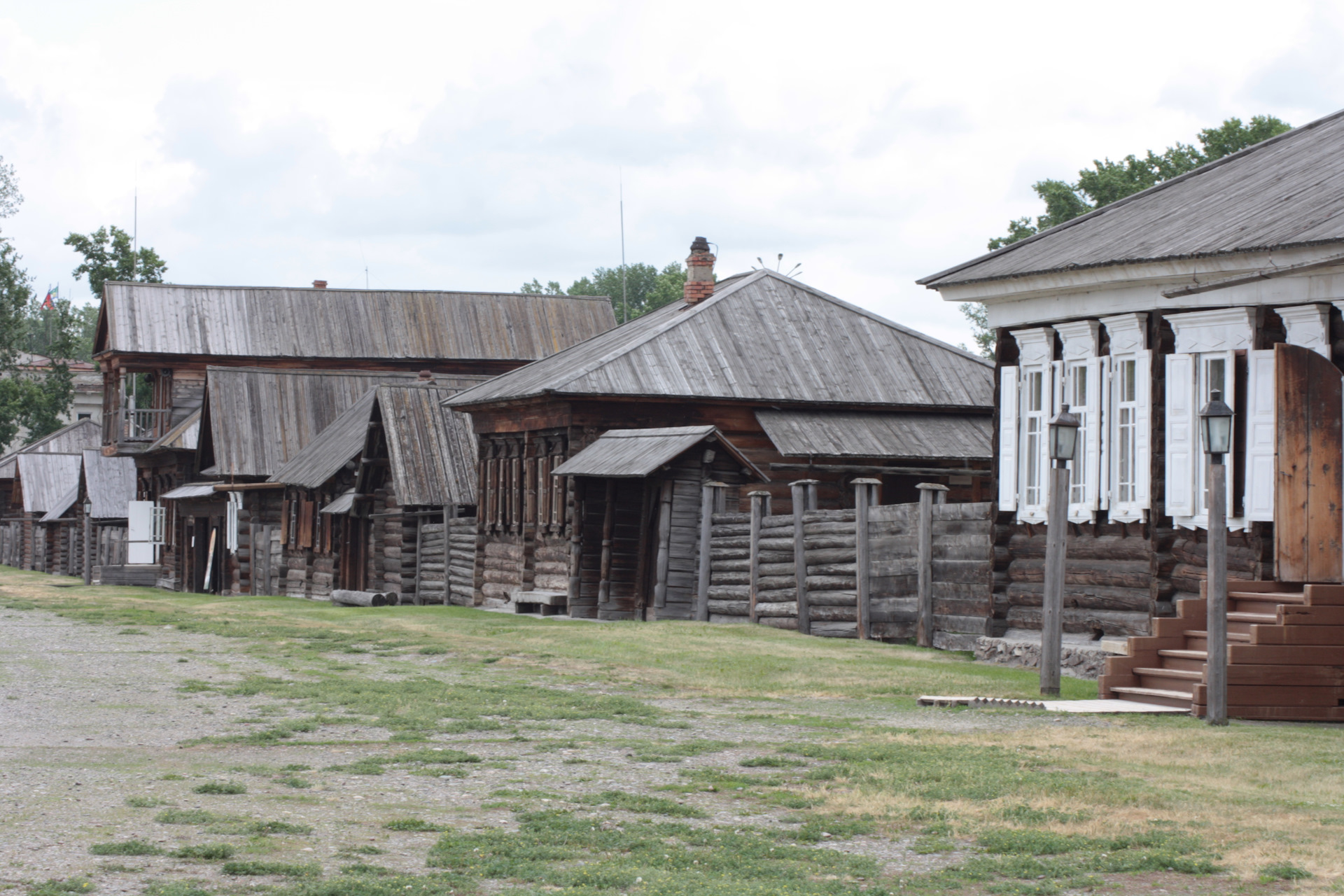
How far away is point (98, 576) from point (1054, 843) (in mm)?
53236

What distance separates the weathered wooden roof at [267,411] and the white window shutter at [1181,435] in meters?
28.6

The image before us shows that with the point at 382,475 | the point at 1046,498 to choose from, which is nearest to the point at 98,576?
the point at 382,475

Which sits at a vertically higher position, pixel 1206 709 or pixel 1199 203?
pixel 1199 203

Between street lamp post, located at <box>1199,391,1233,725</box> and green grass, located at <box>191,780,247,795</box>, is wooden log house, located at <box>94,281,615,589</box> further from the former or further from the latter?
green grass, located at <box>191,780,247,795</box>

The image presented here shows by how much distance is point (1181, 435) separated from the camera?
52.9ft

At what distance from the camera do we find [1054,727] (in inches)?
469

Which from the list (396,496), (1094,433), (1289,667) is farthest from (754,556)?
(396,496)

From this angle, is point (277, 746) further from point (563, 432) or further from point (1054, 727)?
point (563, 432)

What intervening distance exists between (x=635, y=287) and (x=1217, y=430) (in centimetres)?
10509

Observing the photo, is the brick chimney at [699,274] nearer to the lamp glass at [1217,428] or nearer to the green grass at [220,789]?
the lamp glass at [1217,428]

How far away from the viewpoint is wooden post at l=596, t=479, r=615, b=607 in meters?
25.4

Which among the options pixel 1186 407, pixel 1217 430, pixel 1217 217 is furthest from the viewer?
pixel 1217 217

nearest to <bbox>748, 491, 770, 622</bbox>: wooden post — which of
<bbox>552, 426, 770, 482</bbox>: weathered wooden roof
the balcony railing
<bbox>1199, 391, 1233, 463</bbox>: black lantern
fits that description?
<bbox>552, 426, 770, 482</bbox>: weathered wooden roof

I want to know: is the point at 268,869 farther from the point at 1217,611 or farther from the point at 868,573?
the point at 868,573
